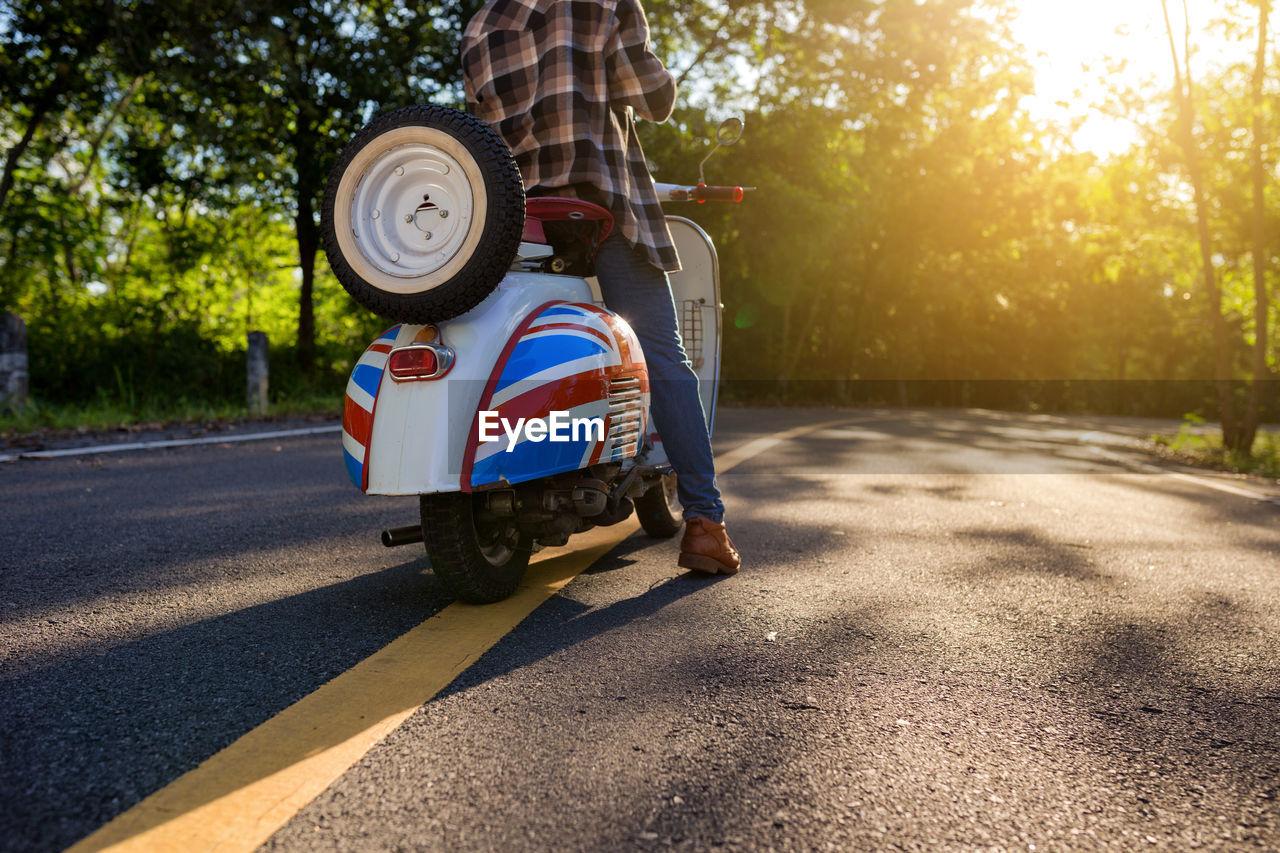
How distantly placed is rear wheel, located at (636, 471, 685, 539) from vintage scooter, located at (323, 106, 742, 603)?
1039 mm

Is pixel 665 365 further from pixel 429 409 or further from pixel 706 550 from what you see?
pixel 429 409

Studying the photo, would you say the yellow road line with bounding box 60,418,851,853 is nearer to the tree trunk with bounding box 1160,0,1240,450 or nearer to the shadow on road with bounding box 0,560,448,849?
the shadow on road with bounding box 0,560,448,849

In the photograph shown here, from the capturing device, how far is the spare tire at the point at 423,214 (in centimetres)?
241

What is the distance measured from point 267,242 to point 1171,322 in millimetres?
41144

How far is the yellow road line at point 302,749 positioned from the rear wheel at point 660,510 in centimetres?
123

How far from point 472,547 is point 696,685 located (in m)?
0.82

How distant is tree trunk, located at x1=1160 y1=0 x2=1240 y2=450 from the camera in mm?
11062

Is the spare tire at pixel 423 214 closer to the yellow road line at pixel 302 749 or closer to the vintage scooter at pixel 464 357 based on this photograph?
the vintage scooter at pixel 464 357

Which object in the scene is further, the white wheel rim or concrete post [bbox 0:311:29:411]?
concrete post [bbox 0:311:29:411]

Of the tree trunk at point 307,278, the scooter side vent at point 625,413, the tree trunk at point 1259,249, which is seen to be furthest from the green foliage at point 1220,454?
the tree trunk at point 307,278

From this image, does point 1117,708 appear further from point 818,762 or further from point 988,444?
point 988,444

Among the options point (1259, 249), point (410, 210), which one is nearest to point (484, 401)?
point (410, 210)

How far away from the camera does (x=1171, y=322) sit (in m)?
45.2

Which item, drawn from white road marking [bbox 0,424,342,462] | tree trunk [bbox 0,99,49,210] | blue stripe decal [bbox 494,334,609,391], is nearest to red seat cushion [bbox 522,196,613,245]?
blue stripe decal [bbox 494,334,609,391]
